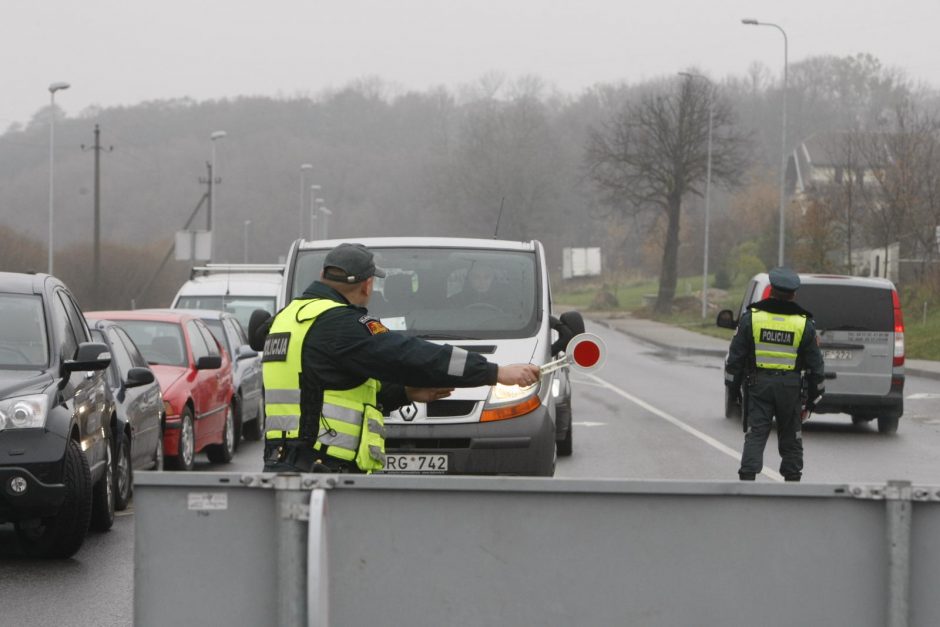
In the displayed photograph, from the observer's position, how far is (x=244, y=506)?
375 cm

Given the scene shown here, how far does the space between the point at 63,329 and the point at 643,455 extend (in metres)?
7.05

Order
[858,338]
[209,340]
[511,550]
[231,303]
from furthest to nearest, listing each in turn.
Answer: [231,303]
[858,338]
[209,340]
[511,550]

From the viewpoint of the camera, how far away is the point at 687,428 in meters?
18.1

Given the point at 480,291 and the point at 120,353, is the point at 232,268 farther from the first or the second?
the point at 480,291

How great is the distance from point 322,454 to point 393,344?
47 centimetres

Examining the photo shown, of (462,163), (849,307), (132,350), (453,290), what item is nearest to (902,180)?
(849,307)

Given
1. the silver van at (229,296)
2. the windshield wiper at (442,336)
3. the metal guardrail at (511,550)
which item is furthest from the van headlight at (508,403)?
the silver van at (229,296)

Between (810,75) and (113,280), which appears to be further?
(810,75)

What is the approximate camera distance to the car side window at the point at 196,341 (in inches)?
580

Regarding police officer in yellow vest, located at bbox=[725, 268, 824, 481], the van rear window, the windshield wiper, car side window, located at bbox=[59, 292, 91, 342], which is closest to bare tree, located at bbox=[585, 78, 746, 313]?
the van rear window

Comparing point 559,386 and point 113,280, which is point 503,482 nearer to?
point 559,386

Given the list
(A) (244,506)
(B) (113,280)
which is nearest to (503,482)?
(A) (244,506)

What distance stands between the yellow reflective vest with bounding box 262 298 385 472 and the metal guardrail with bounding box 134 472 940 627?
1435 millimetres

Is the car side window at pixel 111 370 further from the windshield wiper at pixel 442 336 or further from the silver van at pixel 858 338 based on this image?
the silver van at pixel 858 338
